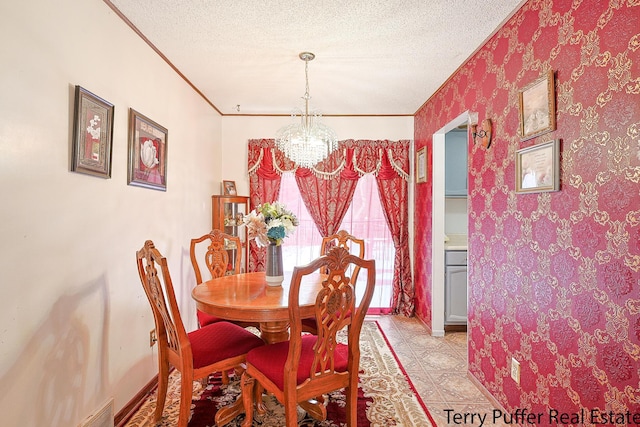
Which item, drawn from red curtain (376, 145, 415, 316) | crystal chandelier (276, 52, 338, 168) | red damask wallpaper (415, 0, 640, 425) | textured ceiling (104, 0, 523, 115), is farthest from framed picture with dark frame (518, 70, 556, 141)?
red curtain (376, 145, 415, 316)

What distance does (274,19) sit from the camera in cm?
209

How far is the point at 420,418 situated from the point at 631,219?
62.8 inches

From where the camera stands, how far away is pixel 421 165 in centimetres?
384

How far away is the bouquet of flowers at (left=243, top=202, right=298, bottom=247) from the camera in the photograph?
2.23m

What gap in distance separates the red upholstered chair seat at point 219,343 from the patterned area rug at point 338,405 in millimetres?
471

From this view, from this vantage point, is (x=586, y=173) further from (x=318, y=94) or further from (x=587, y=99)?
(x=318, y=94)

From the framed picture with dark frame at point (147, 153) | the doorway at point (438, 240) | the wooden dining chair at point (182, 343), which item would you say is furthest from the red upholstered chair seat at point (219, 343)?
the doorway at point (438, 240)

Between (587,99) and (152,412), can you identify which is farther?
(152,412)

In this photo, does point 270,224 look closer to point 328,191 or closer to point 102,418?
point 102,418

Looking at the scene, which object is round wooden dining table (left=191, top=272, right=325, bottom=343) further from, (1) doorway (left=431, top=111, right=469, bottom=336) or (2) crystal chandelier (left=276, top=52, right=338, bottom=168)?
(1) doorway (left=431, top=111, right=469, bottom=336)

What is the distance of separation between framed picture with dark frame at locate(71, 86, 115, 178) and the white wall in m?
0.04

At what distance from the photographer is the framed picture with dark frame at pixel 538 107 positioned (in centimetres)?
165

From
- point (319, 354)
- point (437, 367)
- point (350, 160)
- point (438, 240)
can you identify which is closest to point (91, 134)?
point (319, 354)

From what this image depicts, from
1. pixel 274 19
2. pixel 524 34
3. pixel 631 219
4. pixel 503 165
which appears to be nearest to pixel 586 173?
pixel 631 219
